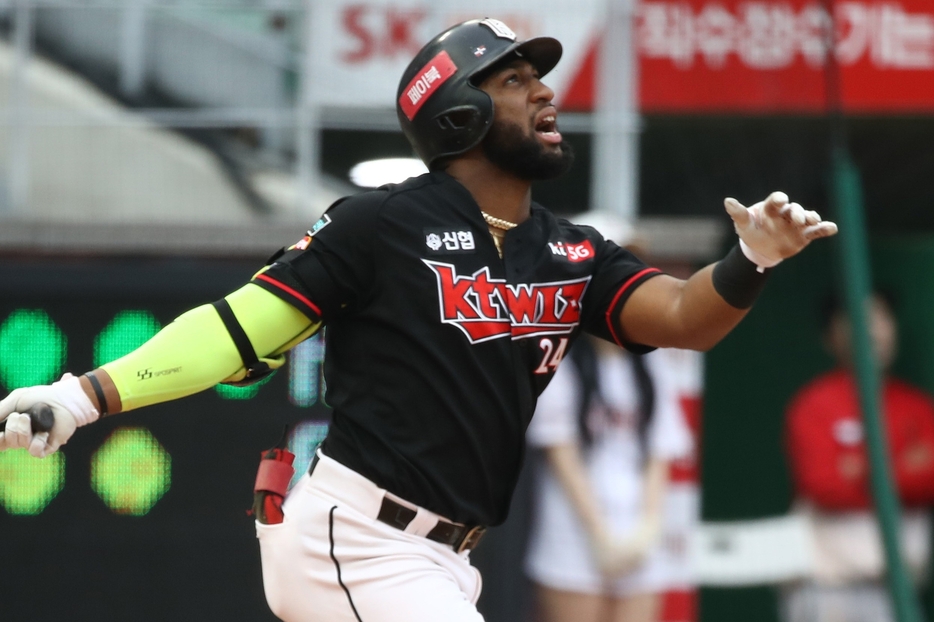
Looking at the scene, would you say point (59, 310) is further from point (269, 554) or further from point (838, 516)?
point (838, 516)

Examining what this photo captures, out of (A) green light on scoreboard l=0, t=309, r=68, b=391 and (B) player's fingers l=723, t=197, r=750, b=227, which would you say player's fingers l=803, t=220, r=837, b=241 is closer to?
(B) player's fingers l=723, t=197, r=750, b=227

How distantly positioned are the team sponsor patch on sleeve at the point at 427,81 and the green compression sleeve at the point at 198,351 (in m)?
0.65

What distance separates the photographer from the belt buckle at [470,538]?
10.7 feet

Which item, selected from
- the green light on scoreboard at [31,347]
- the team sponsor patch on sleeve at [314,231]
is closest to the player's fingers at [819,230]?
the team sponsor patch on sleeve at [314,231]

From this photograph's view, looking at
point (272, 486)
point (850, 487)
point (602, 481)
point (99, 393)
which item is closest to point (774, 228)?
point (272, 486)

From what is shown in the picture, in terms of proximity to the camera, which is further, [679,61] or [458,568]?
[679,61]

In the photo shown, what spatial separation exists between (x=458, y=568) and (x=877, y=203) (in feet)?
23.0

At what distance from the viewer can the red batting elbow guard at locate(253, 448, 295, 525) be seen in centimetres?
326

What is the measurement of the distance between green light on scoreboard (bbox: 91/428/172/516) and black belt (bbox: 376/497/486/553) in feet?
8.77

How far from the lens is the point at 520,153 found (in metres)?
3.36

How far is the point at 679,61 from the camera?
7.16m

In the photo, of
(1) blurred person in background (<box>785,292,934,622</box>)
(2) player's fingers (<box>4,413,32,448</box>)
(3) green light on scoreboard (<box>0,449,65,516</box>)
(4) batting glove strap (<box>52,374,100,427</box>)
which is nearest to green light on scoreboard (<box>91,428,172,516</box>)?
(3) green light on scoreboard (<box>0,449,65,516</box>)

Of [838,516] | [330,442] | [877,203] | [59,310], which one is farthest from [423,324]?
[877,203]

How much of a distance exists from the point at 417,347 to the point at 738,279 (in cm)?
76
